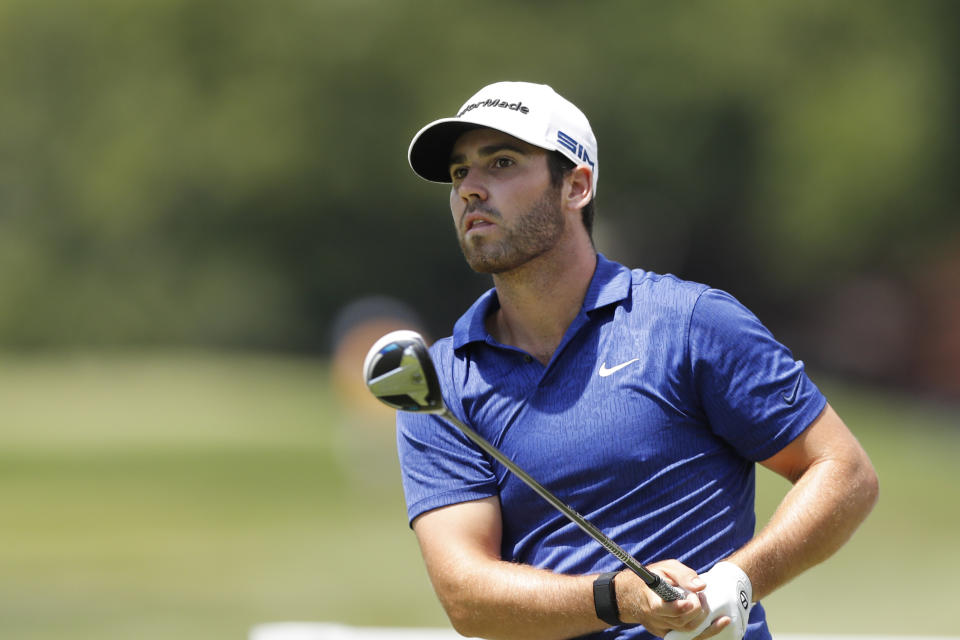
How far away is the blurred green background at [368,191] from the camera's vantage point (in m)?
33.8

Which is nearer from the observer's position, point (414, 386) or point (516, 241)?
point (414, 386)

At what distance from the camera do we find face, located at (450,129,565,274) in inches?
168

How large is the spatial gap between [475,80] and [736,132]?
276 inches

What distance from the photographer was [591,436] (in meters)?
4.02

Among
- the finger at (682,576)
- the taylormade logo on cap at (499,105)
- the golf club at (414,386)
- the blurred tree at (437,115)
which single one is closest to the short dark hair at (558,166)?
the taylormade logo on cap at (499,105)

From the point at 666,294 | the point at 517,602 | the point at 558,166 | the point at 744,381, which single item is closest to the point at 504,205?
the point at 558,166

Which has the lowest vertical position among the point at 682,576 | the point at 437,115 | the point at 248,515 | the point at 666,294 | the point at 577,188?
the point at 682,576

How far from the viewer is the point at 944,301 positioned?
41.2 metres

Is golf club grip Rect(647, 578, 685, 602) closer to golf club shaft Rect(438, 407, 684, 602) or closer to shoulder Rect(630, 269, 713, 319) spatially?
golf club shaft Rect(438, 407, 684, 602)

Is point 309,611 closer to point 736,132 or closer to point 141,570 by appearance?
point 141,570

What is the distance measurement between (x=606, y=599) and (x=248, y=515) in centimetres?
1504

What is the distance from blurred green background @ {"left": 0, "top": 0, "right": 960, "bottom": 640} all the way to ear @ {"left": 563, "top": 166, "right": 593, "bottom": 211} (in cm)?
2063

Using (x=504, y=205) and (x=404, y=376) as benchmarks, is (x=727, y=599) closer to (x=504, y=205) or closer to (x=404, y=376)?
(x=404, y=376)

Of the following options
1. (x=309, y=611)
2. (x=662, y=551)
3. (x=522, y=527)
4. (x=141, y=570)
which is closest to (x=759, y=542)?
(x=662, y=551)
